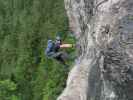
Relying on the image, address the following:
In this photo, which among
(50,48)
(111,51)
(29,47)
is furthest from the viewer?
(29,47)

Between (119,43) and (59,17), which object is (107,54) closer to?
(119,43)

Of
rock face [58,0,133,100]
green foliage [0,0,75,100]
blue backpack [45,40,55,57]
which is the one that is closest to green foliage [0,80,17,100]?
green foliage [0,0,75,100]

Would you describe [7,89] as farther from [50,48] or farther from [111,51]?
[111,51]

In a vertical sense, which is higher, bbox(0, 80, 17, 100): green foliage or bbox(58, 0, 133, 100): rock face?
bbox(58, 0, 133, 100): rock face

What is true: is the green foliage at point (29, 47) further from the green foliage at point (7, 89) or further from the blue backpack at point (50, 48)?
the blue backpack at point (50, 48)

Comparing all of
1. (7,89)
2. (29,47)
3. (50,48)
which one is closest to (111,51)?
(50,48)

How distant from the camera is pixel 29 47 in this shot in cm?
2278

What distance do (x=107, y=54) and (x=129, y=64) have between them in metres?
0.44

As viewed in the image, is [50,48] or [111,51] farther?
[50,48]

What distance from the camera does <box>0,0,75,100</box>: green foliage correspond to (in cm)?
2127

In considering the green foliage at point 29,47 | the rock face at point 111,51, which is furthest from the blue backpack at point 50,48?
the green foliage at point 29,47

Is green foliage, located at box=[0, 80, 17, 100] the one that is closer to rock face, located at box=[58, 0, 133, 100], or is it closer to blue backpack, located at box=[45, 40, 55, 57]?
blue backpack, located at box=[45, 40, 55, 57]

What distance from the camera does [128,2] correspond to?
8008 millimetres

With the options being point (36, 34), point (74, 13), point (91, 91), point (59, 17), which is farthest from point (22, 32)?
point (91, 91)
